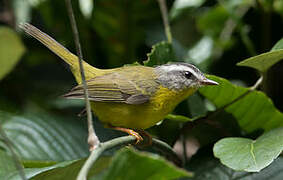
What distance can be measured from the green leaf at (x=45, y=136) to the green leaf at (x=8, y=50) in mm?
305

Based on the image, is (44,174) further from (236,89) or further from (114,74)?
(236,89)

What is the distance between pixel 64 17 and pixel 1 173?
1823 mm

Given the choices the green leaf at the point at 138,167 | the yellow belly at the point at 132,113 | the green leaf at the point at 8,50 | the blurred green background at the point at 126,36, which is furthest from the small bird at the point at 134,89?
the green leaf at the point at 138,167

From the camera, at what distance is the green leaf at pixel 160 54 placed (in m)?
2.44

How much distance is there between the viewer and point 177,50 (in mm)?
3119

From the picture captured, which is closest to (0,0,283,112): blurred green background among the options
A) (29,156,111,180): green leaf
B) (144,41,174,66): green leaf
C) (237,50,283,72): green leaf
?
(144,41,174,66): green leaf

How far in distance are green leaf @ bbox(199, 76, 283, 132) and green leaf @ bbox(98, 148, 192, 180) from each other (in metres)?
1.18

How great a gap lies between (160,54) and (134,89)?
265mm

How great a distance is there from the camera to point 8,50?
2812mm

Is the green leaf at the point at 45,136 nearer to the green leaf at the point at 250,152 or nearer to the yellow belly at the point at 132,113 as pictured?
the yellow belly at the point at 132,113

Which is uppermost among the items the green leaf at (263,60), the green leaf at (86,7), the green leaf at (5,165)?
the green leaf at (86,7)

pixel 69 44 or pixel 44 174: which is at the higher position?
pixel 69 44

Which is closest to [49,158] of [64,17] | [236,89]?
[236,89]

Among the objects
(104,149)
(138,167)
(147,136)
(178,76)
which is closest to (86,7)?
(178,76)
